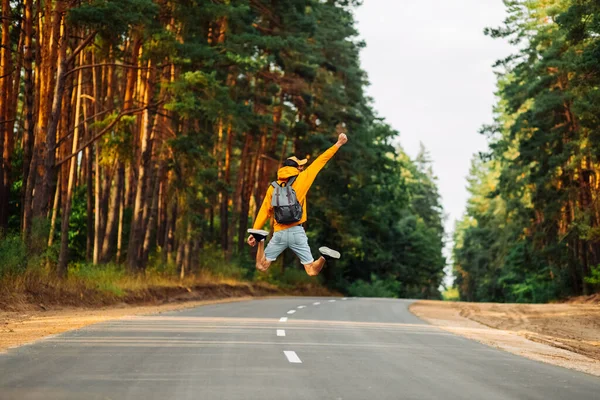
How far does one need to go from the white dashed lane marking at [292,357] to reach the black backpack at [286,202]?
8.20 ft

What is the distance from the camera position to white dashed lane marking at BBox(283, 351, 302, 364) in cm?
1211

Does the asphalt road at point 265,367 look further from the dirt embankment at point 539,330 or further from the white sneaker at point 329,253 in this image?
the white sneaker at point 329,253

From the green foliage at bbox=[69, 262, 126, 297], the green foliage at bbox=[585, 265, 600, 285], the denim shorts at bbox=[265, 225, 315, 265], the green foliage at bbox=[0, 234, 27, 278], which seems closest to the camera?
the denim shorts at bbox=[265, 225, 315, 265]

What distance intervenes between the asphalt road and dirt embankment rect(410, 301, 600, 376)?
105cm

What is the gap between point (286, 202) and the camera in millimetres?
10477

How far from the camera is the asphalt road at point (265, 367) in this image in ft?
30.1

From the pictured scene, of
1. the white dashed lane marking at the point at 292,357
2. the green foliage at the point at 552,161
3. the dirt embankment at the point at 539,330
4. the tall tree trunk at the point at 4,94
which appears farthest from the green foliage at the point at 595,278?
the white dashed lane marking at the point at 292,357

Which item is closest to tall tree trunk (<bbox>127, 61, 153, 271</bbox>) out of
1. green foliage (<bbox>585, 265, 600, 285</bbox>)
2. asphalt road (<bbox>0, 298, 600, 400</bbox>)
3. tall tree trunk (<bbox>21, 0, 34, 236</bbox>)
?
tall tree trunk (<bbox>21, 0, 34, 236</bbox>)

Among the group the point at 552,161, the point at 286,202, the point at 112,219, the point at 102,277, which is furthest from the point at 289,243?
the point at 552,161

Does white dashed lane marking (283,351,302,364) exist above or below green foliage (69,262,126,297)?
below

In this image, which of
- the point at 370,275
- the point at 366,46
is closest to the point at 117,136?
the point at 366,46

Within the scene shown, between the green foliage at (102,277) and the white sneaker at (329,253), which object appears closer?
the white sneaker at (329,253)

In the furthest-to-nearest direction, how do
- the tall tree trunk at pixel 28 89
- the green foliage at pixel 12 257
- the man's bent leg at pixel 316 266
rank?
the tall tree trunk at pixel 28 89
the green foliage at pixel 12 257
the man's bent leg at pixel 316 266

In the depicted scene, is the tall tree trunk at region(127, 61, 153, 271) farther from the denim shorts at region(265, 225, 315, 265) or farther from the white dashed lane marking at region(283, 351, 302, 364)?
the denim shorts at region(265, 225, 315, 265)
